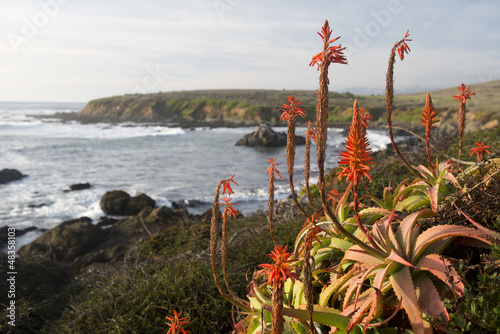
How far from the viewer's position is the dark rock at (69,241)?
927 cm

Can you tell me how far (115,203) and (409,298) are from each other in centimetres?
1361

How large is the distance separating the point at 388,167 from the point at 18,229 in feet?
40.7

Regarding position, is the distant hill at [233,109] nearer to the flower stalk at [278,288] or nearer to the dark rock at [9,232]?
the dark rock at [9,232]

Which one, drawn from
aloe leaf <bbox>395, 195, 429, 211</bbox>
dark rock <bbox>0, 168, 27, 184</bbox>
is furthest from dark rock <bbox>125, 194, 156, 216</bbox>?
aloe leaf <bbox>395, 195, 429, 211</bbox>

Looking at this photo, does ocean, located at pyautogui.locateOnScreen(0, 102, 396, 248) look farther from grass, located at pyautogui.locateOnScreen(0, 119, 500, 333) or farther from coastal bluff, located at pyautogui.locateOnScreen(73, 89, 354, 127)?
coastal bluff, located at pyautogui.locateOnScreen(73, 89, 354, 127)

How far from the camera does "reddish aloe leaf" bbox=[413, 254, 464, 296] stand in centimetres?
169

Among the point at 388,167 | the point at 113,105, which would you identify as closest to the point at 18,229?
the point at 388,167

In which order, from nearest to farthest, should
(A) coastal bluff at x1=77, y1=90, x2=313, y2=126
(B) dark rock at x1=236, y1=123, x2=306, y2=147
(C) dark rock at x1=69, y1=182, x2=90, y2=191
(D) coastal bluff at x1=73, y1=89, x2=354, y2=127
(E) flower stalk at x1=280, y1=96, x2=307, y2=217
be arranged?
1. (E) flower stalk at x1=280, y1=96, x2=307, y2=217
2. (C) dark rock at x1=69, y1=182, x2=90, y2=191
3. (B) dark rock at x1=236, y1=123, x2=306, y2=147
4. (D) coastal bluff at x1=73, y1=89, x2=354, y2=127
5. (A) coastal bluff at x1=77, y1=90, x2=313, y2=126

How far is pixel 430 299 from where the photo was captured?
174 cm

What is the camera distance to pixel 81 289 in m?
5.83

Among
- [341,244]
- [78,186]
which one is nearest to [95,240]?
[78,186]

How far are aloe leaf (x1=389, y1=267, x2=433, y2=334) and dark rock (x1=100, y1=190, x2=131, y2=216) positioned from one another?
1327 cm

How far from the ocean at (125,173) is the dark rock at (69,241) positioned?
237cm

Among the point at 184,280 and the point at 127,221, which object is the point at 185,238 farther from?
the point at 127,221
